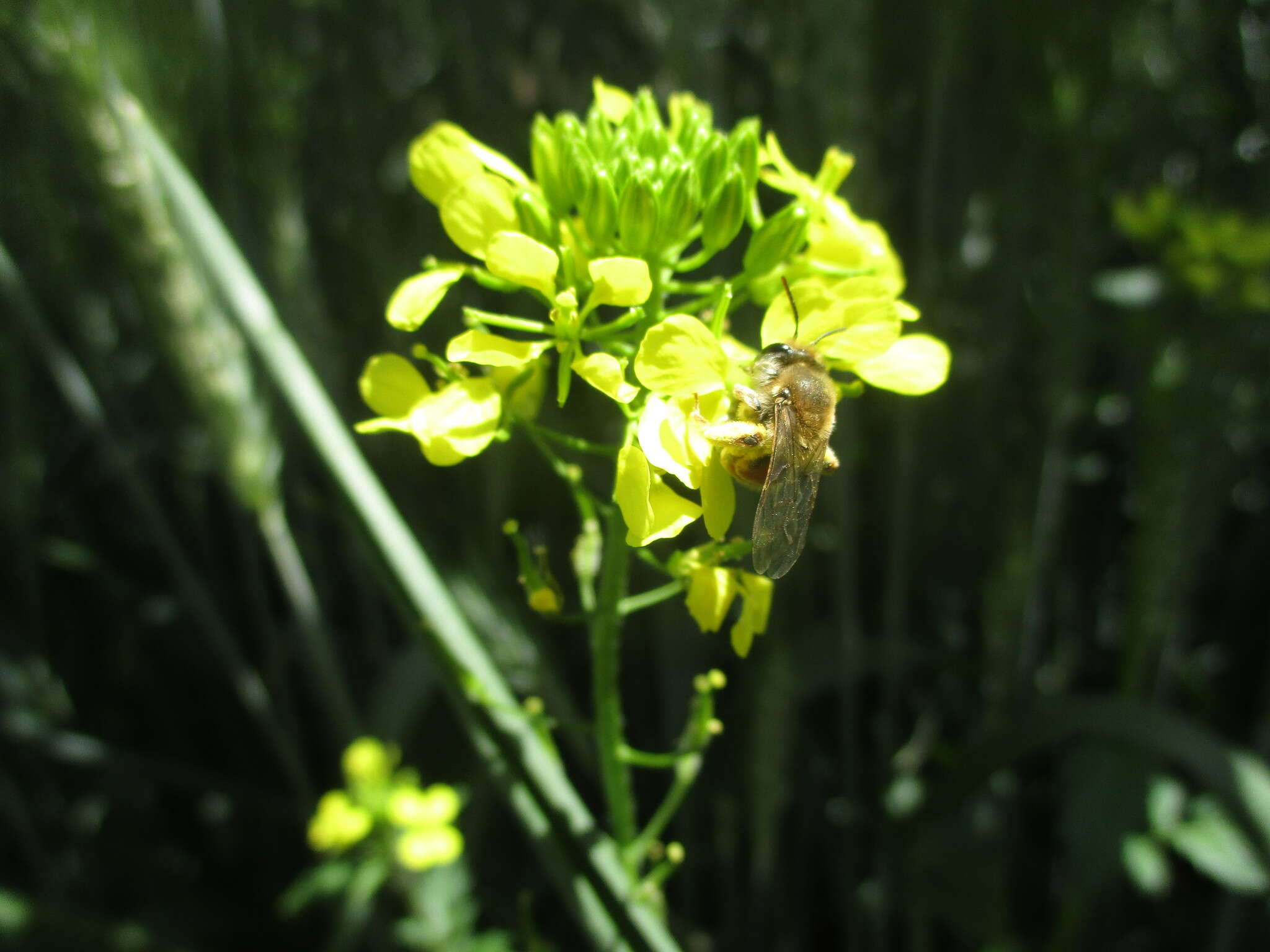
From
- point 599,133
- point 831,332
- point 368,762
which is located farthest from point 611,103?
point 368,762

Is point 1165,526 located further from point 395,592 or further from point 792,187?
point 395,592

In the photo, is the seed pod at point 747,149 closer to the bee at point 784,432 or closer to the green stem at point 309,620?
the bee at point 784,432

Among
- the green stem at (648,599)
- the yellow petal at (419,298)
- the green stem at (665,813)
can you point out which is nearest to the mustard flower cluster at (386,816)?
the green stem at (665,813)

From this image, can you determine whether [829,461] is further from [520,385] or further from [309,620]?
[309,620]

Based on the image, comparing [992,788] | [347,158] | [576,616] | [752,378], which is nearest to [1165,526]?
[992,788]

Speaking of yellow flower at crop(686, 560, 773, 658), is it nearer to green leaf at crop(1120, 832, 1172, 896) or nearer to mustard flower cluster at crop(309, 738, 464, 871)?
mustard flower cluster at crop(309, 738, 464, 871)

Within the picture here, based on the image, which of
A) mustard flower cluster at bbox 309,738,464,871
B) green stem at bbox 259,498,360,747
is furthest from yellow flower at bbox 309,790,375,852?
green stem at bbox 259,498,360,747

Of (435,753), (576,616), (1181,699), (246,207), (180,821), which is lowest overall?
(1181,699)
